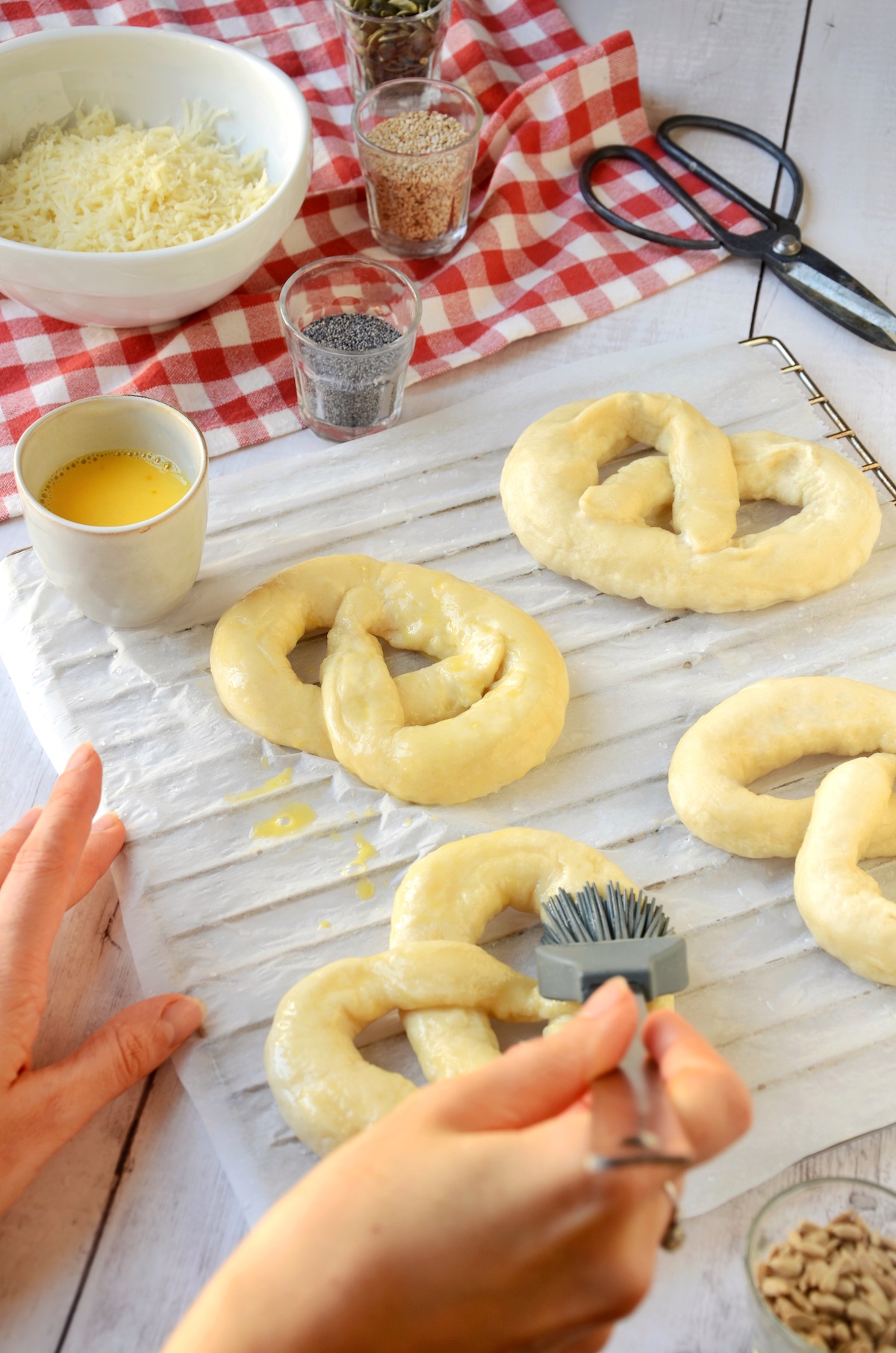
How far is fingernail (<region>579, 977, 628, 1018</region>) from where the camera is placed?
772 mm

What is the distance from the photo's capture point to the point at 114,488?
4.73 feet

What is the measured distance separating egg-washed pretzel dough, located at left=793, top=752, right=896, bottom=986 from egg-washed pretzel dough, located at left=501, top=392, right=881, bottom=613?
0.30 m

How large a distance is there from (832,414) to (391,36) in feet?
3.14

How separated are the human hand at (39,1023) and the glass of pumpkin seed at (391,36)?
1.37 metres

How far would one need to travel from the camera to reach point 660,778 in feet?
4.57

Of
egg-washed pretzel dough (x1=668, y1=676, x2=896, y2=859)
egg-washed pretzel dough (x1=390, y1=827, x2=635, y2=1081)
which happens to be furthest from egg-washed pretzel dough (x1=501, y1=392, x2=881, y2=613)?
egg-washed pretzel dough (x1=390, y1=827, x2=635, y2=1081)

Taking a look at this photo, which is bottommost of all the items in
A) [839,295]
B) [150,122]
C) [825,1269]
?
[825,1269]

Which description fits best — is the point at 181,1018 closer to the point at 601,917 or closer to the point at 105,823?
the point at 105,823

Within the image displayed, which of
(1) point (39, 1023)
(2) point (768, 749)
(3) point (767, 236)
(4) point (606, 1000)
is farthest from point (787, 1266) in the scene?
(3) point (767, 236)

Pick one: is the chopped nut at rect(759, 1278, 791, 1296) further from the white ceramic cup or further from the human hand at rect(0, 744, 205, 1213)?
the white ceramic cup

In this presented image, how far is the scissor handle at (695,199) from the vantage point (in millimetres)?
1904

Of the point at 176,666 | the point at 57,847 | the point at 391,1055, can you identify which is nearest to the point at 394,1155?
the point at 391,1055

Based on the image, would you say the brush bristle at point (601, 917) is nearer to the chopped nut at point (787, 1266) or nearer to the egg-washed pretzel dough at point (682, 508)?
the chopped nut at point (787, 1266)

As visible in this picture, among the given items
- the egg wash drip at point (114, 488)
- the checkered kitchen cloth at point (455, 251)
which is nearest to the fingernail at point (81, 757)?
the egg wash drip at point (114, 488)
